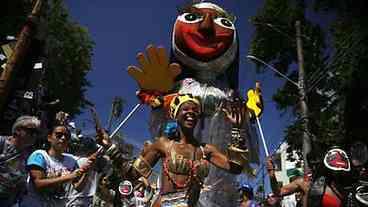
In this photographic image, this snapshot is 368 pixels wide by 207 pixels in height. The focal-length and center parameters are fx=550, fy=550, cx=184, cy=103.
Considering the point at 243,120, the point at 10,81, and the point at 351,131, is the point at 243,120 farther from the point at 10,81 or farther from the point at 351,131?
the point at 10,81

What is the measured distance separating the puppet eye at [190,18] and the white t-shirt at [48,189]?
3.65 m

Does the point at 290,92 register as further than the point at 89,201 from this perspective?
Yes

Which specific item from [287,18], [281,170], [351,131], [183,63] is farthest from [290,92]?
[281,170]

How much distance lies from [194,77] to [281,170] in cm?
4089

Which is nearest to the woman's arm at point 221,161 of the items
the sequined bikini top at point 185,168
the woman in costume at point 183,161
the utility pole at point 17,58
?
the woman in costume at point 183,161

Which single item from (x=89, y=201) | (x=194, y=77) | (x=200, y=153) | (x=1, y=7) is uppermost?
(x=1, y=7)

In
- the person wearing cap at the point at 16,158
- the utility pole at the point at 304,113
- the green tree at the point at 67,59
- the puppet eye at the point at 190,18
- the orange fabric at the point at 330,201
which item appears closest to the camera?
the person wearing cap at the point at 16,158

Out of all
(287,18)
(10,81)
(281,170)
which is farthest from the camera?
(281,170)

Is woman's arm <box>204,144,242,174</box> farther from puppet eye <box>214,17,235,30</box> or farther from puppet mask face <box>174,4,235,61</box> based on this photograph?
puppet eye <box>214,17,235,30</box>

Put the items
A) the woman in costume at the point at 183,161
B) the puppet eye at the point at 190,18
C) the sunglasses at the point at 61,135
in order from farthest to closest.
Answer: the puppet eye at the point at 190,18
the woman in costume at the point at 183,161
the sunglasses at the point at 61,135

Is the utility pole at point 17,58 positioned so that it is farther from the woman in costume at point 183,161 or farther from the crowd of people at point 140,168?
the woman in costume at point 183,161

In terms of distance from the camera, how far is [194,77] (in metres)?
7.64

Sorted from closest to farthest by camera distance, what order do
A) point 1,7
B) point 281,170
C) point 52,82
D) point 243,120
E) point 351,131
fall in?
point 243,120 → point 351,131 → point 1,7 → point 52,82 → point 281,170

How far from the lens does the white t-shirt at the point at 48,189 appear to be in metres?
4.32
